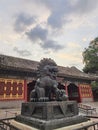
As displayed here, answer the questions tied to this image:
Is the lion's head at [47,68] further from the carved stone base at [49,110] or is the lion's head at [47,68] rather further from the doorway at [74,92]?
the doorway at [74,92]

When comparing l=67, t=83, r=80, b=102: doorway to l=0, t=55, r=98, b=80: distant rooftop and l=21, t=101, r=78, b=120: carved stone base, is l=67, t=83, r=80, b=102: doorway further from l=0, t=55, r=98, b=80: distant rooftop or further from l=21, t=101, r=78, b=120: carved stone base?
l=21, t=101, r=78, b=120: carved stone base

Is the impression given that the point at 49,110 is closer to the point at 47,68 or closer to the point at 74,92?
the point at 47,68

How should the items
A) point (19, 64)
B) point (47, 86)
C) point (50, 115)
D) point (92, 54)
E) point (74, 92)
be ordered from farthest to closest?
point (92, 54) → point (74, 92) → point (19, 64) → point (47, 86) → point (50, 115)

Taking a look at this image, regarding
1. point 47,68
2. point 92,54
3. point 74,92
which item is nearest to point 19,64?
point 74,92

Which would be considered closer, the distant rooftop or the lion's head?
the lion's head

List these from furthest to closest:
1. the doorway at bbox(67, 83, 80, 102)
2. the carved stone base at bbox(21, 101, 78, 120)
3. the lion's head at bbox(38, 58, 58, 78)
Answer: the doorway at bbox(67, 83, 80, 102), the lion's head at bbox(38, 58, 58, 78), the carved stone base at bbox(21, 101, 78, 120)

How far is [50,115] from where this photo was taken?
2902 mm

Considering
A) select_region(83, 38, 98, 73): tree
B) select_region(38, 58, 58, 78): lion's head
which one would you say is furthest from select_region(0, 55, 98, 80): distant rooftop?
select_region(38, 58, 58, 78): lion's head

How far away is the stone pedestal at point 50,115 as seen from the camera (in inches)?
110

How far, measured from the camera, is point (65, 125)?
298cm

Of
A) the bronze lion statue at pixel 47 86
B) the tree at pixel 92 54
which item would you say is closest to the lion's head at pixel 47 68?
the bronze lion statue at pixel 47 86

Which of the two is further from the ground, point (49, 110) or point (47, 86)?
point (47, 86)

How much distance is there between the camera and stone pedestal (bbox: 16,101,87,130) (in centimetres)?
280

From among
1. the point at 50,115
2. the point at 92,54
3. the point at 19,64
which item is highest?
the point at 92,54
